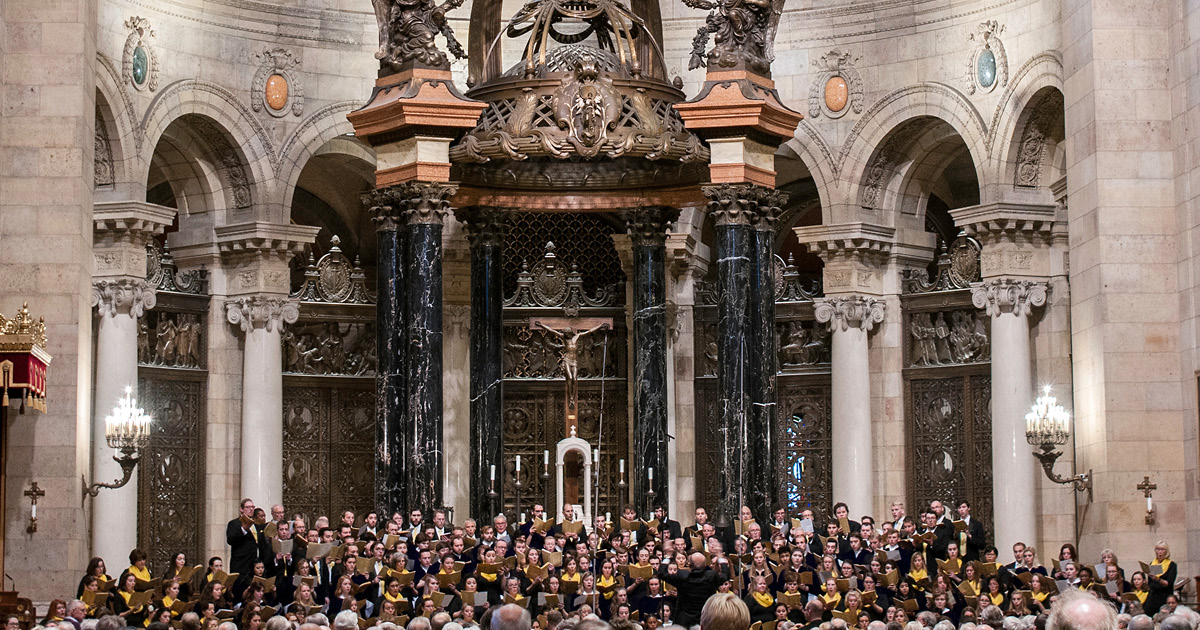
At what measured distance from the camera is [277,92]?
2309 centimetres

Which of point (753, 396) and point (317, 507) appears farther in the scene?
point (317, 507)

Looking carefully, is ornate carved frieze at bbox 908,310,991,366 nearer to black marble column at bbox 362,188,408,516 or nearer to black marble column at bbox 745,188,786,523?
black marble column at bbox 745,188,786,523

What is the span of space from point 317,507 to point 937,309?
27.5 ft

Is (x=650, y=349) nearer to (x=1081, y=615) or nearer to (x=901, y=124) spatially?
(x=901, y=124)

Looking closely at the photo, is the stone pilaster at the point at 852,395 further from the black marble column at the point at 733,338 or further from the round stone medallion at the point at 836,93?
the black marble column at the point at 733,338

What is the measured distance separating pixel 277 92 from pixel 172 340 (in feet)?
11.1

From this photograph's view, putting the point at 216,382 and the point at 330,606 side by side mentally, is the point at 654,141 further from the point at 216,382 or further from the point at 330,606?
the point at 216,382

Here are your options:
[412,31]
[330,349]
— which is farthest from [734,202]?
[330,349]

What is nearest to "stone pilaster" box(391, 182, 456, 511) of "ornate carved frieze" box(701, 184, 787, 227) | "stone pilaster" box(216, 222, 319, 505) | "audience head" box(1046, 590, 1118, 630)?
"ornate carved frieze" box(701, 184, 787, 227)

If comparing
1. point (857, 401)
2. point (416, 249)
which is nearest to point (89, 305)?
point (416, 249)

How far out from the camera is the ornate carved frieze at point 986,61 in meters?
22.2

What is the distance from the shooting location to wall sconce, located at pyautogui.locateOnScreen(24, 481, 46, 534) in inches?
692

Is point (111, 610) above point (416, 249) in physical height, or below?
below

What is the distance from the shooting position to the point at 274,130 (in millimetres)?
23109
